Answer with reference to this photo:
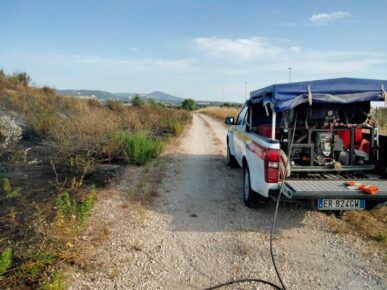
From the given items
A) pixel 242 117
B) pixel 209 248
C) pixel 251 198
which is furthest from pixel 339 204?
pixel 242 117

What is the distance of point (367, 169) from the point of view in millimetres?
5656

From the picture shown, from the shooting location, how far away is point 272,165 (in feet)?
15.5

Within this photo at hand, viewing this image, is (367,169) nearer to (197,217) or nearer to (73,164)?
(197,217)

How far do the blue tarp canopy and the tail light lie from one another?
2.17 ft

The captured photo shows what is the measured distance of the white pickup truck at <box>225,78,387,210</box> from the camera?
4531 millimetres

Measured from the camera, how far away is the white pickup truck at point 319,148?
14.9ft

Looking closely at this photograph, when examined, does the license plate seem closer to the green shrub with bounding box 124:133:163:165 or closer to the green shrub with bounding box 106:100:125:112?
the green shrub with bounding box 124:133:163:165

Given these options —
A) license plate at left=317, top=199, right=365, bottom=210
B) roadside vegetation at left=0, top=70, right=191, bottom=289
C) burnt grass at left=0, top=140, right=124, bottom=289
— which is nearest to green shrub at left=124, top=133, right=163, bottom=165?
roadside vegetation at left=0, top=70, right=191, bottom=289

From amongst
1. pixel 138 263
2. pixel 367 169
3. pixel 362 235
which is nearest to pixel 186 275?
pixel 138 263

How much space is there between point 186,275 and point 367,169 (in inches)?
150

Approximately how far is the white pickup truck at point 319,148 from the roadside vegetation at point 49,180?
2.66m

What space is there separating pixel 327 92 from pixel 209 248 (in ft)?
9.62

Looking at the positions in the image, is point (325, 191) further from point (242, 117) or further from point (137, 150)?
point (137, 150)

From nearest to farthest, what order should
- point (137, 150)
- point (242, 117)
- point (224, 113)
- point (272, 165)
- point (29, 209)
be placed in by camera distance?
point (272, 165)
point (29, 209)
point (242, 117)
point (137, 150)
point (224, 113)
